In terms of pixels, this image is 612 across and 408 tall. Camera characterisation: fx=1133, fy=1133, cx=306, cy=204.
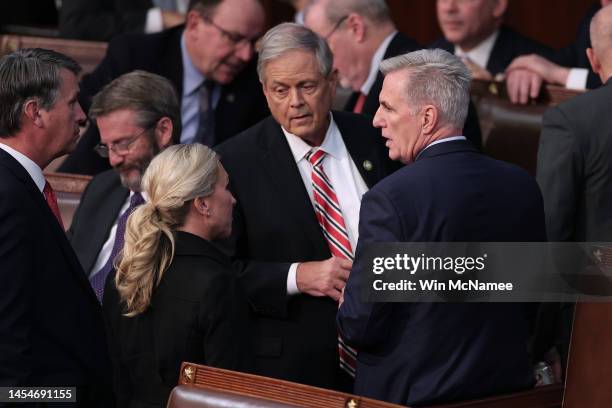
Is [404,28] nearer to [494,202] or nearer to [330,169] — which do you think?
[330,169]

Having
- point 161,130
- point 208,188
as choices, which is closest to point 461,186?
point 208,188

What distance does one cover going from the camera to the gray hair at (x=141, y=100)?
13.6 ft

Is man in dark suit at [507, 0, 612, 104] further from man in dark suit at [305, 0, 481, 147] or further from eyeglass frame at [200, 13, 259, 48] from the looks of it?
eyeglass frame at [200, 13, 259, 48]

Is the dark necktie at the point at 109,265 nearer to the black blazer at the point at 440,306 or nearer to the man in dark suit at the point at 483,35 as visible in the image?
the black blazer at the point at 440,306

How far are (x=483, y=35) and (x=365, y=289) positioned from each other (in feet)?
8.99

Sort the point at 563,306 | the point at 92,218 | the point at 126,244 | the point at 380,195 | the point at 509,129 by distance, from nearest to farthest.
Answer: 1. the point at 380,195
2. the point at 126,244
3. the point at 563,306
4. the point at 92,218
5. the point at 509,129

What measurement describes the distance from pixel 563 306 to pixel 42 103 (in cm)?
184

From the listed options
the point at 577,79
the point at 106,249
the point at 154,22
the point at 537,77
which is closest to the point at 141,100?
the point at 106,249

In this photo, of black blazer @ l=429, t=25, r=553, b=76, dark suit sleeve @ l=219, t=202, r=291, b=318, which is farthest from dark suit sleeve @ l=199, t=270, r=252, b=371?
black blazer @ l=429, t=25, r=553, b=76

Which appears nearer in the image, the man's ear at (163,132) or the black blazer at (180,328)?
the black blazer at (180,328)

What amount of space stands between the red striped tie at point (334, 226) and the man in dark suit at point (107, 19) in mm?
2645

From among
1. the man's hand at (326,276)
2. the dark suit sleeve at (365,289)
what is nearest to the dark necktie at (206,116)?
the man's hand at (326,276)

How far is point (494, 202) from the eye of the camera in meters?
3.05

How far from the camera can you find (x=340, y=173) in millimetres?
3850
